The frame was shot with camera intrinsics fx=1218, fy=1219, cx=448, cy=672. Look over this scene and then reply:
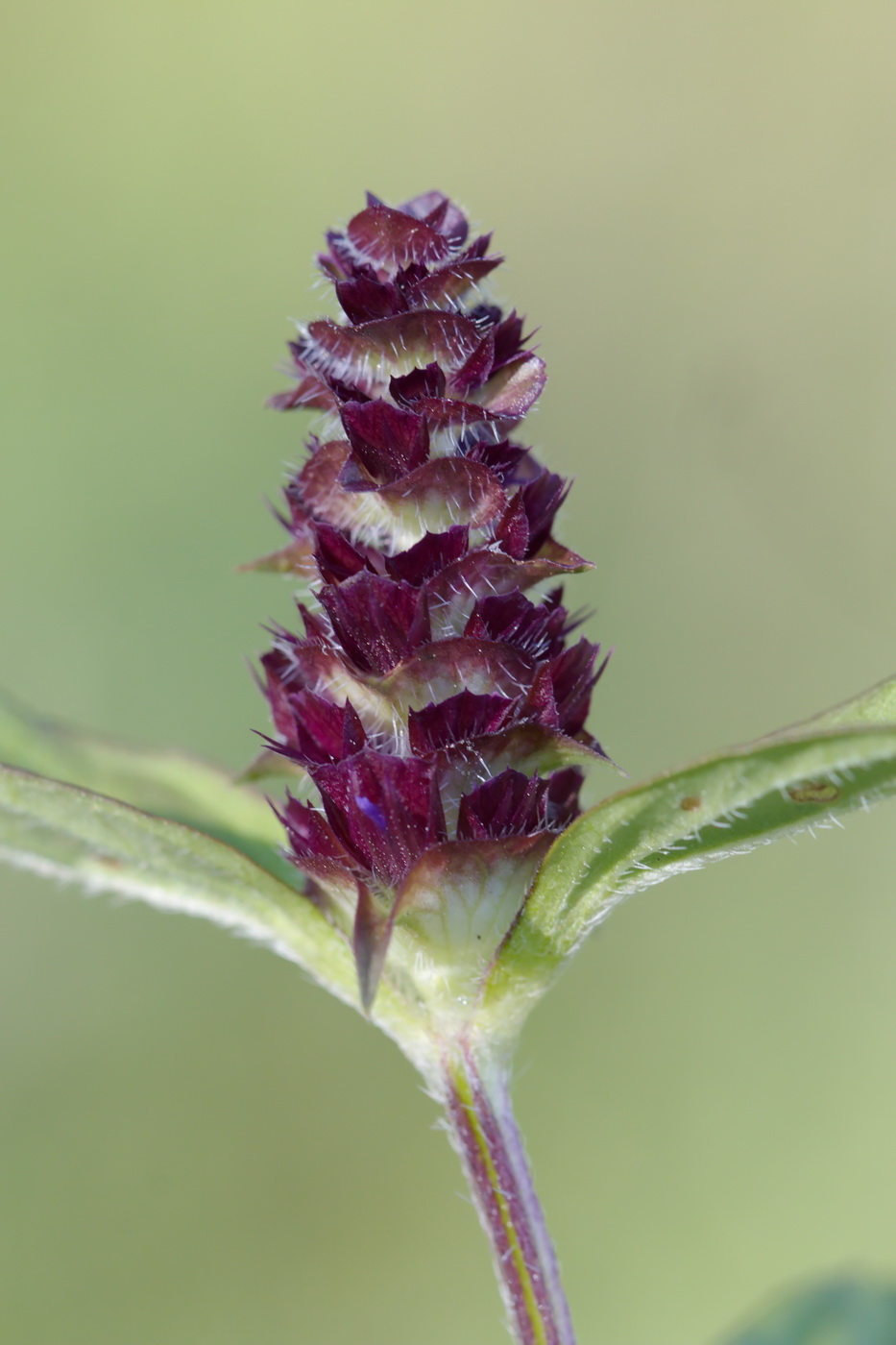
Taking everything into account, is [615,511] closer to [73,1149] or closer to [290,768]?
[73,1149]

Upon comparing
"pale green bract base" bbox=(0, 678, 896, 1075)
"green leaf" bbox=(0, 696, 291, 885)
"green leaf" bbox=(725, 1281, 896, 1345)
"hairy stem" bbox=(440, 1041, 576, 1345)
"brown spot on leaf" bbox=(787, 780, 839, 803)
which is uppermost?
"green leaf" bbox=(0, 696, 291, 885)

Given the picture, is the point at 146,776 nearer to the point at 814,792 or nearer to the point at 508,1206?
the point at 508,1206

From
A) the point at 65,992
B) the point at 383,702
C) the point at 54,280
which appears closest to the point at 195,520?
the point at 54,280

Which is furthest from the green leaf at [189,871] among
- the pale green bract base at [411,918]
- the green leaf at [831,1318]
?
the green leaf at [831,1318]

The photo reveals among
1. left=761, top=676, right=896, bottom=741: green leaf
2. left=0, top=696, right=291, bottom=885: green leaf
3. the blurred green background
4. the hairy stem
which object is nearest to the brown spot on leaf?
left=761, top=676, right=896, bottom=741: green leaf

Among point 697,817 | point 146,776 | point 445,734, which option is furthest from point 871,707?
point 146,776

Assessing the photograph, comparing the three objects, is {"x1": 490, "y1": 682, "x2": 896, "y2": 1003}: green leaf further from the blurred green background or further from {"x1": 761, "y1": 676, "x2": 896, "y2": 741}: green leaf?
the blurred green background
